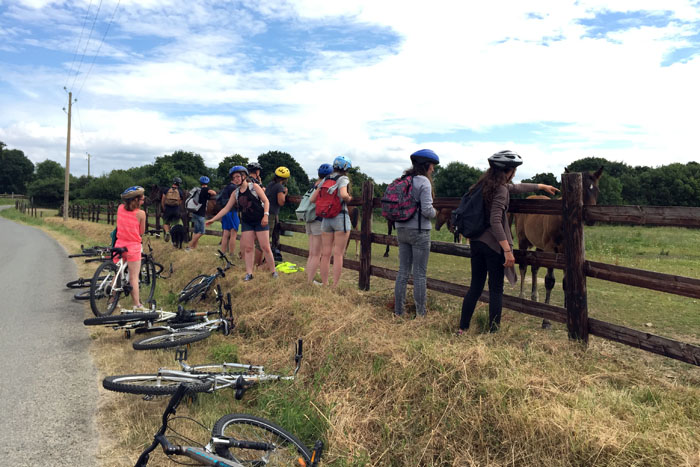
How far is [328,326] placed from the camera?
15.6 feet

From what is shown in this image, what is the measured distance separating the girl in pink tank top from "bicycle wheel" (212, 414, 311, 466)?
430 cm

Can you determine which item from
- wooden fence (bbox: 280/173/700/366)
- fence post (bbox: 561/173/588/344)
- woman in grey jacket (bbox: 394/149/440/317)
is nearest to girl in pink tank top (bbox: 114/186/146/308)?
woman in grey jacket (bbox: 394/149/440/317)

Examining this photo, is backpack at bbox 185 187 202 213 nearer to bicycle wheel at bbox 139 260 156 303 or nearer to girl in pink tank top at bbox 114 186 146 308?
bicycle wheel at bbox 139 260 156 303

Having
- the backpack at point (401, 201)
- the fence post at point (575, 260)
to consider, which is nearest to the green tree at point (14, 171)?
the backpack at point (401, 201)

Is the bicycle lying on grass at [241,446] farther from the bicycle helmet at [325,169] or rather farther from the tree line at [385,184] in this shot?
the tree line at [385,184]

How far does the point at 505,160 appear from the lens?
4293 millimetres

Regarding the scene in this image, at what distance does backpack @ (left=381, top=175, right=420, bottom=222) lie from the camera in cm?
502

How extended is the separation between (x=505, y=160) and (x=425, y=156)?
981 mm

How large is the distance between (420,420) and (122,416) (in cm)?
235

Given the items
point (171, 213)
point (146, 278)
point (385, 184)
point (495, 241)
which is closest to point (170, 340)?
point (495, 241)

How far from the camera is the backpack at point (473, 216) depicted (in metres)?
4.39

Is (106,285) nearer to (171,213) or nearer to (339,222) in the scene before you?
(339,222)

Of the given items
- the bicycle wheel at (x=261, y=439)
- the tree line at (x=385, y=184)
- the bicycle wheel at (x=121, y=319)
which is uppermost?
the tree line at (x=385, y=184)

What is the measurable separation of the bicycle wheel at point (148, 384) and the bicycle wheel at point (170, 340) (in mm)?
Answer: 1130
